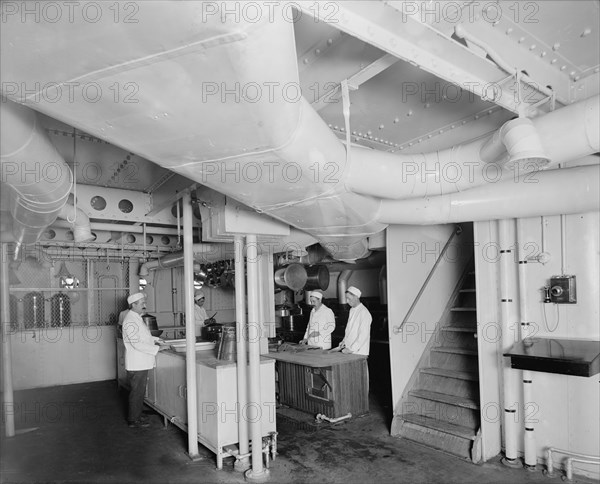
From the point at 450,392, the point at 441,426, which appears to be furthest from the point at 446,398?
the point at 441,426

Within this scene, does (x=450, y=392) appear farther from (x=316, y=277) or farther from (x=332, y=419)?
(x=316, y=277)

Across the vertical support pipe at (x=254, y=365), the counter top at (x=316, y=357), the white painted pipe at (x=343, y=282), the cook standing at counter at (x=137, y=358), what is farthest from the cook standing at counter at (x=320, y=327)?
the vertical support pipe at (x=254, y=365)

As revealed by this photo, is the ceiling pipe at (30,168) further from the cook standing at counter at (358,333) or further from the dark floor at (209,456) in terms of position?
the cook standing at counter at (358,333)

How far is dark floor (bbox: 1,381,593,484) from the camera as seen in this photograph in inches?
159

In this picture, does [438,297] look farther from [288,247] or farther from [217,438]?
[217,438]

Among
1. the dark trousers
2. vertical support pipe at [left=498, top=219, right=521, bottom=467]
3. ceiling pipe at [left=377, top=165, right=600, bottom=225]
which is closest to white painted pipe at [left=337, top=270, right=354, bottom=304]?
the dark trousers

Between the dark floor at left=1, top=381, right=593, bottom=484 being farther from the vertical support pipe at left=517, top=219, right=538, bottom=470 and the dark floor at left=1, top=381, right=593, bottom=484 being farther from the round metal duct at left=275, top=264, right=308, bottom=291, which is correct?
the round metal duct at left=275, top=264, right=308, bottom=291

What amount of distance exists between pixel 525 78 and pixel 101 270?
8.69 meters

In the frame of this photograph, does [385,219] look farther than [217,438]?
No

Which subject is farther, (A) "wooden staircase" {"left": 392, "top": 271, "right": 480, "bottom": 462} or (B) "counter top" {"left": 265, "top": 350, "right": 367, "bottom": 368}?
(B) "counter top" {"left": 265, "top": 350, "right": 367, "bottom": 368}

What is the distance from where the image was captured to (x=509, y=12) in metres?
2.44

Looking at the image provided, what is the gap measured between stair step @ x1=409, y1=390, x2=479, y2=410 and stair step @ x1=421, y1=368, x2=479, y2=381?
0.20 meters

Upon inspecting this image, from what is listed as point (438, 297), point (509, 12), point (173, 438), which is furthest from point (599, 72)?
point (173, 438)

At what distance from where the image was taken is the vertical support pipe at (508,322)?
413cm
